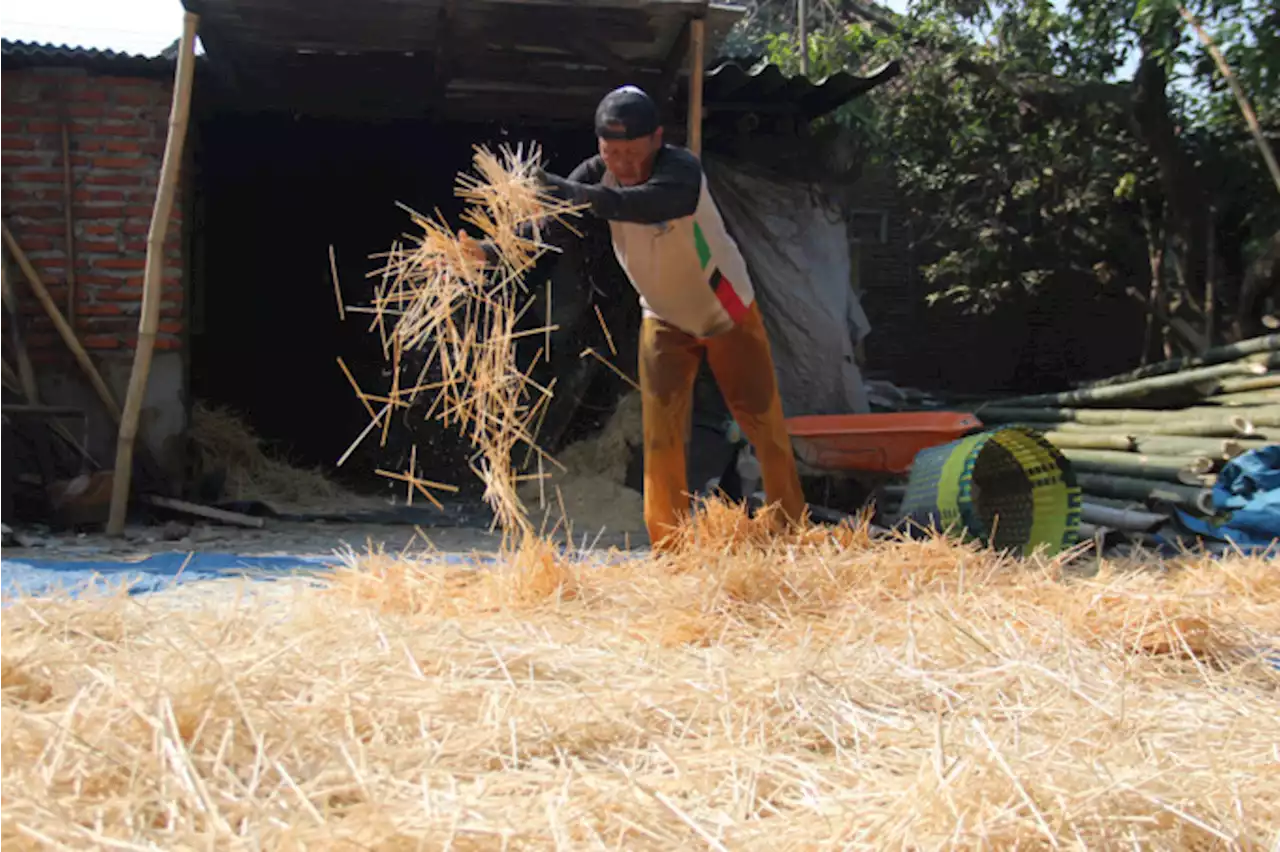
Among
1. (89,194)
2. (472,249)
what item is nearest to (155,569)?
(472,249)

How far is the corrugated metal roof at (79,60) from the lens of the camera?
18.2 ft

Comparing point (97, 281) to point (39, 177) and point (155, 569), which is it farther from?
point (155, 569)

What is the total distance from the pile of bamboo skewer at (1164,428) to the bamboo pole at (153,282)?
13.0 ft

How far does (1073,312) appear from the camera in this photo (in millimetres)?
12516

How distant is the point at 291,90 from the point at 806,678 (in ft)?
19.5

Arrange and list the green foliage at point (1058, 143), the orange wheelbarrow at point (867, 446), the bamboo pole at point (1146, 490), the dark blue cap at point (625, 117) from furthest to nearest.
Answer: the green foliage at point (1058, 143) → the orange wheelbarrow at point (867, 446) → the bamboo pole at point (1146, 490) → the dark blue cap at point (625, 117)

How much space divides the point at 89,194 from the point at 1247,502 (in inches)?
232

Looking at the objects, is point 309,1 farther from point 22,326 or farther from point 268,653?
point 268,653

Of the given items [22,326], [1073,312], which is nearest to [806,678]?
[22,326]

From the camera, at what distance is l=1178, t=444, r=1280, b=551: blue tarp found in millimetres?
4405

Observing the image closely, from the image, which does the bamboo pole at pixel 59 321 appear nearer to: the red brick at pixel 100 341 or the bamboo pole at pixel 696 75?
the red brick at pixel 100 341

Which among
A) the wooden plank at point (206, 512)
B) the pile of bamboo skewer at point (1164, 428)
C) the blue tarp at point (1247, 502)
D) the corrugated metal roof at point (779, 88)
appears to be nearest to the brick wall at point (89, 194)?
the wooden plank at point (206, 512)

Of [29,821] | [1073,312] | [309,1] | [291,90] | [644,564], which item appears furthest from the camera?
[1073,312]

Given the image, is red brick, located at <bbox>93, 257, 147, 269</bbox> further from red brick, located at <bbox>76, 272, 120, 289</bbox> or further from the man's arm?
the man's arm
